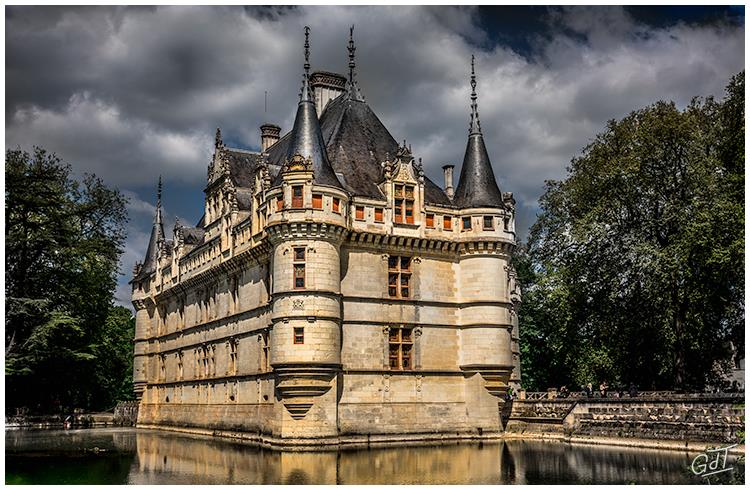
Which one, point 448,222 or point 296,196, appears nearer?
point 296,196

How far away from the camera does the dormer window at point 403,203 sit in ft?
109

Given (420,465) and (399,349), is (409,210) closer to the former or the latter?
(399,349)

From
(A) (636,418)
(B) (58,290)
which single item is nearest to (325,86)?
(B) (58,290)

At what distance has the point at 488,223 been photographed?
34219mm

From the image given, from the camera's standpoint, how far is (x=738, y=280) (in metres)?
32.2

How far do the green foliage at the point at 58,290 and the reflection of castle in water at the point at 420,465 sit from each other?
715 centimetres

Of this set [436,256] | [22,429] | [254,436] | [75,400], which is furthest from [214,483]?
[75,400]

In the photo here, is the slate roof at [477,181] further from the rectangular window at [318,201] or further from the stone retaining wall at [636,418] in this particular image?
the stone retaining wall at [636,418]

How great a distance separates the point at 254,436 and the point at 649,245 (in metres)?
17.6

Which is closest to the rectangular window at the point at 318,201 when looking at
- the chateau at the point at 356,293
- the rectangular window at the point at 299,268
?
the chateau at the point at 356,293

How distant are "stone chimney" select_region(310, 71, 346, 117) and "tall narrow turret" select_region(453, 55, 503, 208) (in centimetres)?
790

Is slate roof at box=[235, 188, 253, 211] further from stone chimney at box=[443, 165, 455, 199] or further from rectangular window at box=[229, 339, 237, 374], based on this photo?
stone chimney at box=[443, 165, 455, 199]

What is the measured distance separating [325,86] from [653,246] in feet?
55.9

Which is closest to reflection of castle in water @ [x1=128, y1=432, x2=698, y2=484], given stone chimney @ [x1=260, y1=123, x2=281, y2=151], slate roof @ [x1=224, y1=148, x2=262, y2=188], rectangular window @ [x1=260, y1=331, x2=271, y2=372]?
rectangular window @ [x1=260, y1=331, x2=271, y2=372]
